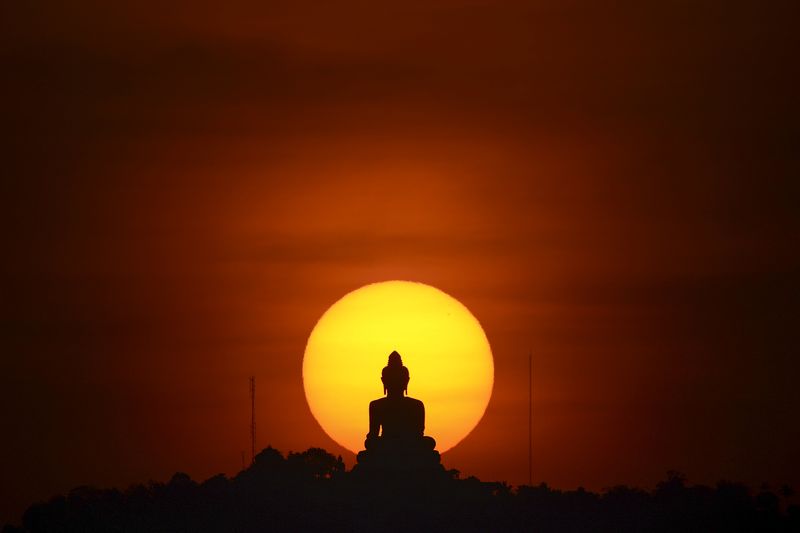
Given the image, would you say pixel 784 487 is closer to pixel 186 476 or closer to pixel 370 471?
pixel 370 471

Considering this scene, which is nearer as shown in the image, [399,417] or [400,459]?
[400,459]

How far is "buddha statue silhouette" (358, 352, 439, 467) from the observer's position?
89812mm

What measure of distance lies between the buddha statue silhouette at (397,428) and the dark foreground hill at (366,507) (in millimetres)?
1104

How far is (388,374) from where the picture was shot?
9094 centimetres

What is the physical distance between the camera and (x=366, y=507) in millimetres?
86688

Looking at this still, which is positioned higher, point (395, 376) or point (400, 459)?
point (395, 376)

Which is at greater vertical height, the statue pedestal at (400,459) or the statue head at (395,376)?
the statue head at (395,376)

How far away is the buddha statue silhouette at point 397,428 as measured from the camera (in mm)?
89812

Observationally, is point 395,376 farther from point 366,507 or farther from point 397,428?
point 366,507

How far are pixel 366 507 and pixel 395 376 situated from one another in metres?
6.98

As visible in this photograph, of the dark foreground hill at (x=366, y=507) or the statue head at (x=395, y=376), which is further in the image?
the statue head at (x=395, y=376)

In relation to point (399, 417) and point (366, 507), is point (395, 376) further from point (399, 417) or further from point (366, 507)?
point (366, 507)

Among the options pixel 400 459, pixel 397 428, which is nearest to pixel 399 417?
pixel 397 428

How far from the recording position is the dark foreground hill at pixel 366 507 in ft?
281
